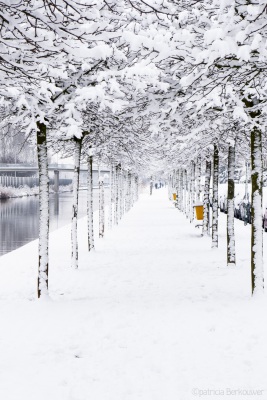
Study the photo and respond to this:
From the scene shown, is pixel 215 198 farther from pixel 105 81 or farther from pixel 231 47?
pixel 231 47

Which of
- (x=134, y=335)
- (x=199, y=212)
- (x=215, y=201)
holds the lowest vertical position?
(x=134, y=335)

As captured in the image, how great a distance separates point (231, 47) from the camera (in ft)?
16.7

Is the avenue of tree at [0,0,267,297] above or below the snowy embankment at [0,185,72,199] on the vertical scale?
above

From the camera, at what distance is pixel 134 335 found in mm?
6559

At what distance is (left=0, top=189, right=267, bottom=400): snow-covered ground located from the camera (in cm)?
489

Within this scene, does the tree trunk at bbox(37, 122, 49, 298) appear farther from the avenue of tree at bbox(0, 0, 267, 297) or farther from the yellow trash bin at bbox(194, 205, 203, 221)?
the yellow trash bin at bbox(194, 205, 203, 221)

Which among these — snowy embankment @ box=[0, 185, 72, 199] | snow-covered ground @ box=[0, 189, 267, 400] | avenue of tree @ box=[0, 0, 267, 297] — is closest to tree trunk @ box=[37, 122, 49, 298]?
avenue of tree @ box=[0, 0, 267, 297]

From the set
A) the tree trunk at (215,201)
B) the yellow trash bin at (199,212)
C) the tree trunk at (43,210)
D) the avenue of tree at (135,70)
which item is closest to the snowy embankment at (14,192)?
the yellow trash bin at (199,212)

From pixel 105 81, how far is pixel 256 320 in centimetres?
498

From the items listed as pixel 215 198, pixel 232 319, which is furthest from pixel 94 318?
pixel 215 198

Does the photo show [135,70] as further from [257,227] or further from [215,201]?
[215,201]

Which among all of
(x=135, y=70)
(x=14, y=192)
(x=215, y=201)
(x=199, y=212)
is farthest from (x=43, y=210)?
(x=14, y=192)

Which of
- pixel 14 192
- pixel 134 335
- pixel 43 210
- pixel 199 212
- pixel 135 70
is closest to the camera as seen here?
pixel 134 335

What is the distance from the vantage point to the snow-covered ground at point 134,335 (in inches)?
193
